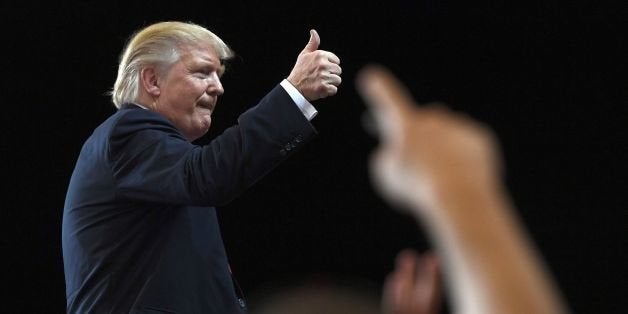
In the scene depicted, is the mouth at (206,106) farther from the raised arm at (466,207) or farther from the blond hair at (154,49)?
the raised arm at (466,207)

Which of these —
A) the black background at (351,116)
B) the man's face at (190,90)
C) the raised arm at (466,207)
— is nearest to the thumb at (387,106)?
the raised arm at (466,207)

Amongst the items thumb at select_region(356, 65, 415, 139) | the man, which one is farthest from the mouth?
thumb at select_region(356, 65, 415, 139)

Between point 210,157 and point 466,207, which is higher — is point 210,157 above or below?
below

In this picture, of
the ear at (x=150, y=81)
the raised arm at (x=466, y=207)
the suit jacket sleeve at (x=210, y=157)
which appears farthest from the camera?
the ear at (x=150, y=81)

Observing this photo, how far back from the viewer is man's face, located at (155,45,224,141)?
1917mm

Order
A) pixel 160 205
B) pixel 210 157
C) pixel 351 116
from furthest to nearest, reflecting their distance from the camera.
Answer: pixel 351 116
pixel 160 205
pixel 210 157

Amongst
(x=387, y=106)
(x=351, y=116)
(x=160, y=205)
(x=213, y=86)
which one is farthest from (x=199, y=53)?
(x=387, y=106)

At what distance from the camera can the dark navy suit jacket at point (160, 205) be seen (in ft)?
5.18

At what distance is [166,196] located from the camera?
159 centimetres

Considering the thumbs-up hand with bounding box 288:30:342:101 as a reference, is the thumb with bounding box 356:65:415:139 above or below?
above

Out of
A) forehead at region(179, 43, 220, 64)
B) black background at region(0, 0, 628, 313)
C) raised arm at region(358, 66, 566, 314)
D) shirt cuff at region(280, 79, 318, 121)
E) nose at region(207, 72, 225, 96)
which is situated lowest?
black background at region(0, 0, 628, 313)

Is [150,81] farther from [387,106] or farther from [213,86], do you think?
[387,106]

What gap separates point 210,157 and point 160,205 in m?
0.17

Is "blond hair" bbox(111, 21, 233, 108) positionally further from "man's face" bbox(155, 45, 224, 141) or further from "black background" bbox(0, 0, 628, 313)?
"black background" bbox(0, 0, 628, 313)
